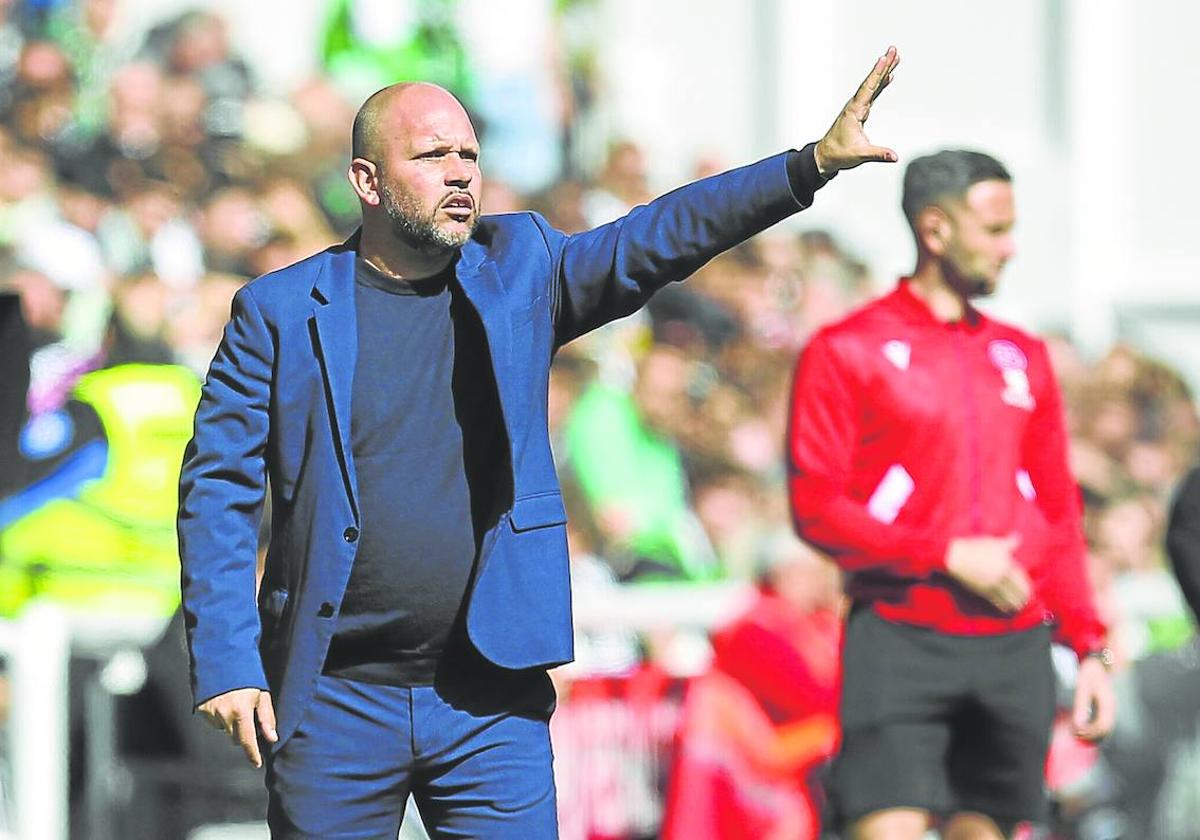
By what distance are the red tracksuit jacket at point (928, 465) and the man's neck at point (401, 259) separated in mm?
1719

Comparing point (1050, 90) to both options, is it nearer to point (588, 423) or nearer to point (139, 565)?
point (588, 423)

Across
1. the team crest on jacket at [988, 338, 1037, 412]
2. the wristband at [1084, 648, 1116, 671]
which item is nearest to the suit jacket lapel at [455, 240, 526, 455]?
the team crest on jacket at [988, 338, 1037, 412]

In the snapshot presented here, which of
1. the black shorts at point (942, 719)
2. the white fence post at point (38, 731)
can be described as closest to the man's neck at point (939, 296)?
the black shorts at point (942, 719)

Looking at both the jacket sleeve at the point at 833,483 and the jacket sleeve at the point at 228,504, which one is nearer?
the jacket sleeve at the point at 228,504

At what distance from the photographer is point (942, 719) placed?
6352mm

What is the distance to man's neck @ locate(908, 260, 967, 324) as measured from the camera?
6441mm

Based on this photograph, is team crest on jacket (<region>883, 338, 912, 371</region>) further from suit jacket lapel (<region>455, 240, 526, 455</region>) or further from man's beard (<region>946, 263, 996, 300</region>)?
suit jacket lapel (<region>455, 240, 526, 455</region>)

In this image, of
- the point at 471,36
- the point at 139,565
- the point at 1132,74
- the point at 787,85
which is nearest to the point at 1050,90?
the point at 1132,74

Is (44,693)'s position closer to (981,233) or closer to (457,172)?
(981,233)

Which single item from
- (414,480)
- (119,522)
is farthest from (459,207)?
(119,522)

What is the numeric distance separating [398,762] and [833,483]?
192 centimetres

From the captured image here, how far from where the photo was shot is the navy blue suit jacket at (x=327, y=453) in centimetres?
468

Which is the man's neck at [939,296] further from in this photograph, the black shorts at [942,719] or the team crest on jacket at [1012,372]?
the black shorts at [942,719]

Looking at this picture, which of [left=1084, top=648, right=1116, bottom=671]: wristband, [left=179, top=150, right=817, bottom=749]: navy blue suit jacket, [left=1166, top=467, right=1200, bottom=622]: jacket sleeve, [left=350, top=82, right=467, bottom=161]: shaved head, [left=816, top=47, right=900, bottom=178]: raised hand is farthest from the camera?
[left=1166, top=467, right=1200, bottom=622]: jacket sleeve
